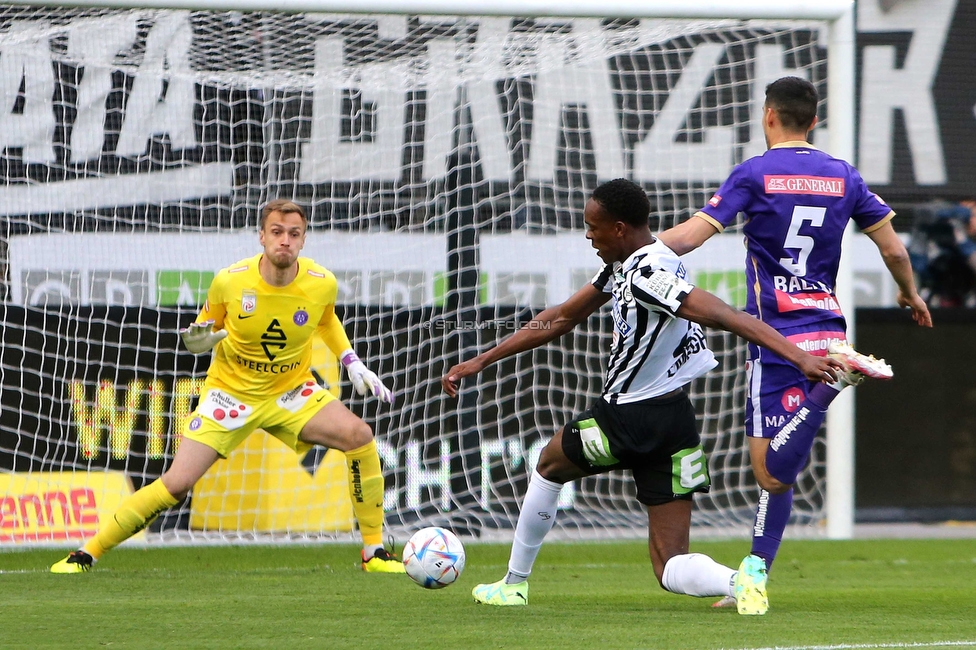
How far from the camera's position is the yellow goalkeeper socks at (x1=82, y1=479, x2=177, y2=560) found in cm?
612

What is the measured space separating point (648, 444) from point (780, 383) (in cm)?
53

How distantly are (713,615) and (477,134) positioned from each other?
14.7 ft

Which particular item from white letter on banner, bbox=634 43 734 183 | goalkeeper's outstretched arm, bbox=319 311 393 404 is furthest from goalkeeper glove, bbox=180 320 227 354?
white letter on banner, bbox=634 43 734 183

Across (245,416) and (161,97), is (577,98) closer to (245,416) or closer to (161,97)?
(161,97)

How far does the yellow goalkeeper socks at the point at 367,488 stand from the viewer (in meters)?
6.54

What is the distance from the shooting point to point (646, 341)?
462 centimetres

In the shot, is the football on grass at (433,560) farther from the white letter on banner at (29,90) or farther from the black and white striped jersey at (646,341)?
the white letter on banner at (29,90)

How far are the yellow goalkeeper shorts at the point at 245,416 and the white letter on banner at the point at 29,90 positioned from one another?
7.13 ft

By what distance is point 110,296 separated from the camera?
794 centimetres

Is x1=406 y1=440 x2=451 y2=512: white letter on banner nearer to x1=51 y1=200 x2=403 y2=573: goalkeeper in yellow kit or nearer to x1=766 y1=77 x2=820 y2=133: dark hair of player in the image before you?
x1=51 y1=200 x2=403 y2=573: goalkeeper in yellow kit

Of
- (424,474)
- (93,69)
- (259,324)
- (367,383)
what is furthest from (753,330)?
(93,69)

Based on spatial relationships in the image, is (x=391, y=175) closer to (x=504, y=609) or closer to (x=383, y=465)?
(x=383, y=465)

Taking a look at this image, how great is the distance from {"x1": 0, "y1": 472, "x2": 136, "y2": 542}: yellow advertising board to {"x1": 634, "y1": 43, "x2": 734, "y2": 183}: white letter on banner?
13.3 ft

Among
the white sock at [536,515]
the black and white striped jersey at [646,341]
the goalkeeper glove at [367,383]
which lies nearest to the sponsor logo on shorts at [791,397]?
the black and white striped jersey at [646,341]
